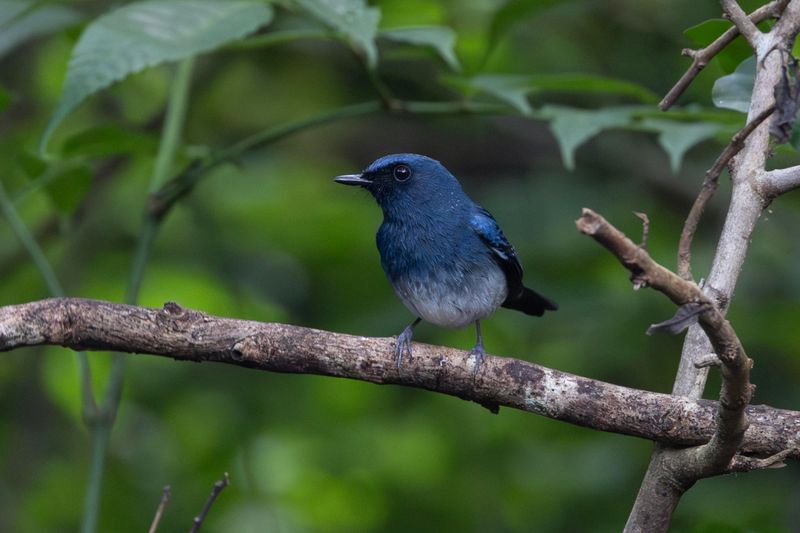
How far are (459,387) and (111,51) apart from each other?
1608mm

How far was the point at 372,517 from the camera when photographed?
547 centimetres

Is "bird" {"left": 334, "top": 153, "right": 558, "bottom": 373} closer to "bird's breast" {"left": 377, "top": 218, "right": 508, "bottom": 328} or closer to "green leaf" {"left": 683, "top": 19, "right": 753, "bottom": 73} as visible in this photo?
"bird's breast" {"left": 377, "top": 218, "right": 508, "bottom": 328}

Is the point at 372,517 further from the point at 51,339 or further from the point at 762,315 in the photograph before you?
the point at 51,339

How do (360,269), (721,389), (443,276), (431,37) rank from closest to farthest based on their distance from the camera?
(721,389), (431,37), (443,276), (360,269)

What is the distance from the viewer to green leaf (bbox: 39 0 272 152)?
3197mm

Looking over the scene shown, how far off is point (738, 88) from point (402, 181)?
1.98 meters

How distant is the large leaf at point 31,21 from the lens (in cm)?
405

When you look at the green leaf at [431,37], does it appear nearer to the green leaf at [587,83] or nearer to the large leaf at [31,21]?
the green leaf at [587,83]

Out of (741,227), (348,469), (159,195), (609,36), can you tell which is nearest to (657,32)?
(609,36)

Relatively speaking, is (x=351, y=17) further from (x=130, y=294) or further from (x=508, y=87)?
(x=130, y=294)

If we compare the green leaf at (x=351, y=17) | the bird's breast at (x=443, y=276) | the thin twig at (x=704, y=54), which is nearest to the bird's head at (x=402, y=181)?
the bird's breast at (x=443, y=276)

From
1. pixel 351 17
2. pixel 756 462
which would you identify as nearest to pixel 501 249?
pixel 351 17

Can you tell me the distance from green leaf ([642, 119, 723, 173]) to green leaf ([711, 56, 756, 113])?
922 mm

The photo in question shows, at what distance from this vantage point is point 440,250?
4195mm
